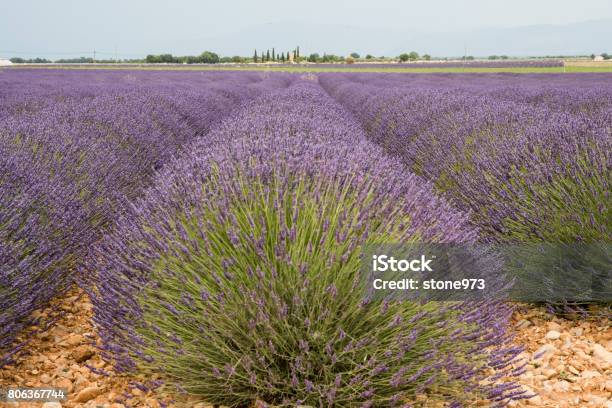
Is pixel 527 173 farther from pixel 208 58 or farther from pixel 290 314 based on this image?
pixel 208 58

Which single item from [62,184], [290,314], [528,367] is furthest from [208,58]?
[290,314]

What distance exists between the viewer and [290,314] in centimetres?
196

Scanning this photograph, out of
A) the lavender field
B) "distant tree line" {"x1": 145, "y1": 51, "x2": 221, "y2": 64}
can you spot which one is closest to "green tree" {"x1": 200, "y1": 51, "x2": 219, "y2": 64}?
"distant tree line" {"x1": 145, "y1": 51, "x2": 221, "y2": 64}

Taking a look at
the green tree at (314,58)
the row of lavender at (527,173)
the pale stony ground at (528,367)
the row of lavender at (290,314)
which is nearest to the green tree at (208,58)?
the green tree at (314,58)

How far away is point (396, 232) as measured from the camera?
2.22m

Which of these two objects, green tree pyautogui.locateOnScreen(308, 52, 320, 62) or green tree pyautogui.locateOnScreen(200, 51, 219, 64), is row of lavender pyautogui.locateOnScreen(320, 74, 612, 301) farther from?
green tree pyautogui.locateOnScreen(308, 52, 320, 62)

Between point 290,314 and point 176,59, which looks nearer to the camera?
point 290,314

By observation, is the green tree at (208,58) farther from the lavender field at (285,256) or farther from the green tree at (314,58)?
the lavender field at (285,256)

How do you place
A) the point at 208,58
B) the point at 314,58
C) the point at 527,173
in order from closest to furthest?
the point at 527,173 → the point at 208,58 → the point at 314,58

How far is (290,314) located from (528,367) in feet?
4.05

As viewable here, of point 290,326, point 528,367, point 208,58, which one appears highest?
point 290,326

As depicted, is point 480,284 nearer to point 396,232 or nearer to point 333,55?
point 396,232

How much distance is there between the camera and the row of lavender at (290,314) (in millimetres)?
A: 1861

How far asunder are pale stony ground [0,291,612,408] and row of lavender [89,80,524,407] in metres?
0.16
